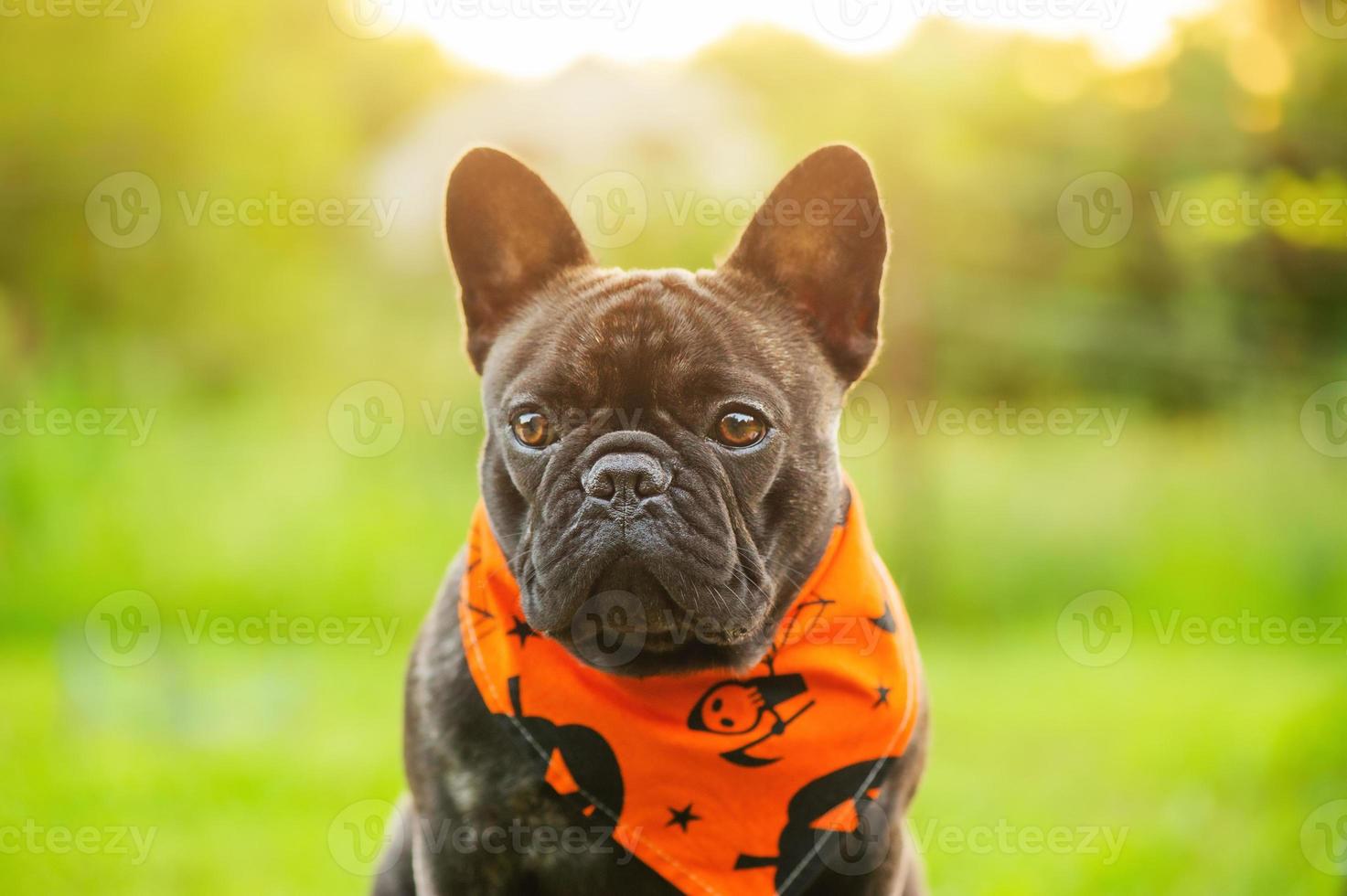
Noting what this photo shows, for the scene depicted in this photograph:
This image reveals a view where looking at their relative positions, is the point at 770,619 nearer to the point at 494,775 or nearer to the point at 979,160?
the point at 494,775

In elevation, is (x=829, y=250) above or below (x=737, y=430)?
above

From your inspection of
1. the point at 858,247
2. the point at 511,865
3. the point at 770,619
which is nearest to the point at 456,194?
the point at 858,247

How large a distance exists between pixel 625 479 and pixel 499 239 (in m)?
1.14

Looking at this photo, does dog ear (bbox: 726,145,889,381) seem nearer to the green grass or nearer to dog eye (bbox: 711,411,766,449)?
dog eye (bbox: 711,411,766,449)

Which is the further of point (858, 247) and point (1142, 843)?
A: point (1142, 843)

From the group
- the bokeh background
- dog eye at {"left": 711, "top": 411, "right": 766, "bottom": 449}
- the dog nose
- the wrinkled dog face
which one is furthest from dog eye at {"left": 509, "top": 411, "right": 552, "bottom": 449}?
the bokeh background

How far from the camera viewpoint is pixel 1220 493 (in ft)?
28.7

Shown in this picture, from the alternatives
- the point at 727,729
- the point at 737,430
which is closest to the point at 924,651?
the point at 727,729

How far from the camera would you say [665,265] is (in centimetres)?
905

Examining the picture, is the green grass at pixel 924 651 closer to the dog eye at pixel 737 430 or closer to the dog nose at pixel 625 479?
the dog eye at pixel 737 430

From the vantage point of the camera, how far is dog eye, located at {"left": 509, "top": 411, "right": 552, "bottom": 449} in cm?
302

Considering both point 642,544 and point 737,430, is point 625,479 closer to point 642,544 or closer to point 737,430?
point 642,544

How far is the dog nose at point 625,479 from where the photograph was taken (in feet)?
8.80

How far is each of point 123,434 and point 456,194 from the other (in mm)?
6299
